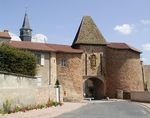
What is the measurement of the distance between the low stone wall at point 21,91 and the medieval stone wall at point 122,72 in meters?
23.5

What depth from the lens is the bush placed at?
126 feet

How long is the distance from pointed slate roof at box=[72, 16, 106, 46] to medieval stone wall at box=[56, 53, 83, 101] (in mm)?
4846

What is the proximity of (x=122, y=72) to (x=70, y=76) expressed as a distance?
33.1ft

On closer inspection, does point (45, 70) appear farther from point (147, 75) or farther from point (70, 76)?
point (147, 75)

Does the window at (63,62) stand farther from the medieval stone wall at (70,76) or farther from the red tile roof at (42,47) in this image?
the red tile roof at (42,47)

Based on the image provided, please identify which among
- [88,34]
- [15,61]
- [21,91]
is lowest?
[21,91]

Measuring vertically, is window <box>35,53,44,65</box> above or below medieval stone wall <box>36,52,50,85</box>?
above

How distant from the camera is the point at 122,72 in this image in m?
57.0

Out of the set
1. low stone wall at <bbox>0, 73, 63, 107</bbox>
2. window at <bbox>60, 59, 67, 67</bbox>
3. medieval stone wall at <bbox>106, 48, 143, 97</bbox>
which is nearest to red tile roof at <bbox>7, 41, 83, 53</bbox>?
window at <bbox>60, 59, 67, 67</bbox>

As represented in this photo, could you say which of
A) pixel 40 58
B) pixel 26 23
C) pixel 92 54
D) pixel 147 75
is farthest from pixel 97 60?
pixel 26 23

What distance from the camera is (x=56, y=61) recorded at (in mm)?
51344

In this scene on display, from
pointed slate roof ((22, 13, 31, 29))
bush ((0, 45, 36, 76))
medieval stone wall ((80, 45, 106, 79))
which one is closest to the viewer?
bush ((0, 45, 36, 76))

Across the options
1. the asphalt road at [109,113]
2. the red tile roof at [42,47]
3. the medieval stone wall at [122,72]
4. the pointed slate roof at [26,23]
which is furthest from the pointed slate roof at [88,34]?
the asphalt road at [109,113]

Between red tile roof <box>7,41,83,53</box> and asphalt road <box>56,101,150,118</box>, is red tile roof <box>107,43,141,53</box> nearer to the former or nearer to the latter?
red tile roof <box>7,41,83,53</box>
